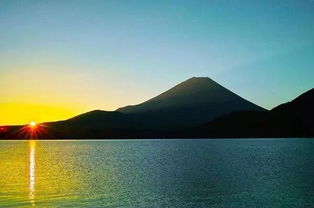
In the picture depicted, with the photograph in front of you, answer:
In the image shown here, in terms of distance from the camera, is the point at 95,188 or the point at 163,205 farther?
the point at 95,188

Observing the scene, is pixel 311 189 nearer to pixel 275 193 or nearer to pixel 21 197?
pixel 275 193

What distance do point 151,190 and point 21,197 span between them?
1531cm

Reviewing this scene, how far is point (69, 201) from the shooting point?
4684 cm

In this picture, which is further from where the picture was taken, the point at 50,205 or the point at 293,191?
the point at 293,191

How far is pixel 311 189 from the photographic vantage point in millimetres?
53469

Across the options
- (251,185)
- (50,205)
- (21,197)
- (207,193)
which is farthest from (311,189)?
(21,197)

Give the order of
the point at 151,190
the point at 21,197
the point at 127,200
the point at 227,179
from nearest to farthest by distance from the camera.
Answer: the point at 127,200 < the point at 21,197 < the point at 151,190 < the point at 227,179

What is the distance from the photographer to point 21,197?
5041 centimetres

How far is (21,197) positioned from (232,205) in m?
23.7

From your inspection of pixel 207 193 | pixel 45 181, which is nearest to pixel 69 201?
pixel 207 193

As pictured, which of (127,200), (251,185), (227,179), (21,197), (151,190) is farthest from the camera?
(227,179)

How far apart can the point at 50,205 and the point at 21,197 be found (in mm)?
7439

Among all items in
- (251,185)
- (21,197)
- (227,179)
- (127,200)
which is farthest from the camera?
(227,179)

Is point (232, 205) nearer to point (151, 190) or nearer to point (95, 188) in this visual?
point (151, 190)
